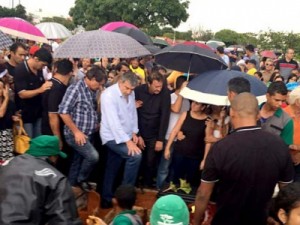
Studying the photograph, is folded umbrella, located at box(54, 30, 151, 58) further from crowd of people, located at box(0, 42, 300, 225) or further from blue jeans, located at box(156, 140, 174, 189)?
blue jeans, located at box(156, 140, 174, 189)

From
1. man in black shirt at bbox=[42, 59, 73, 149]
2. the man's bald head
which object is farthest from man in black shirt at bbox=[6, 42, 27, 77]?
the man's bald head

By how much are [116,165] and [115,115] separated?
76 cm

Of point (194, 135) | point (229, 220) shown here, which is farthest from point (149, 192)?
point (229, 220)

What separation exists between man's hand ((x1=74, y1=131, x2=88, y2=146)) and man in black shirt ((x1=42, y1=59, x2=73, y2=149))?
0.28 meters

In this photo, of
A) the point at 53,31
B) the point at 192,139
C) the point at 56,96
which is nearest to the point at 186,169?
the point at 192,139

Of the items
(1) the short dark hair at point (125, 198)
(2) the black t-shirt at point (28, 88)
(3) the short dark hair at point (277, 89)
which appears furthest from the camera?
(2) the black t-shirt at point (28, 88)

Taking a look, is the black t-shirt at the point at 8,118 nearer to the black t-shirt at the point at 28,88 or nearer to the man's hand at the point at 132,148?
the black t-shirt at the point at 28,88

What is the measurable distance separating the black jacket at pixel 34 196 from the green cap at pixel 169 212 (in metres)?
0.56

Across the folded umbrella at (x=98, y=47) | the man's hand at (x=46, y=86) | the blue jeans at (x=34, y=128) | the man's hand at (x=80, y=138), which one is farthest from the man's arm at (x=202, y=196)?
the blue jeans at (x=34, y=128)

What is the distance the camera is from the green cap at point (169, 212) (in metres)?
2.57

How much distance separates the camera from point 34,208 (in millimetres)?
2584

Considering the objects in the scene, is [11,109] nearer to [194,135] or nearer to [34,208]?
[194,135]

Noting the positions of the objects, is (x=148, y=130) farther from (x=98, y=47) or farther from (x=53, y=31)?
(x=53, y=31)

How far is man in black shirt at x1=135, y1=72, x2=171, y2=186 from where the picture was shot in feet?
17.7
